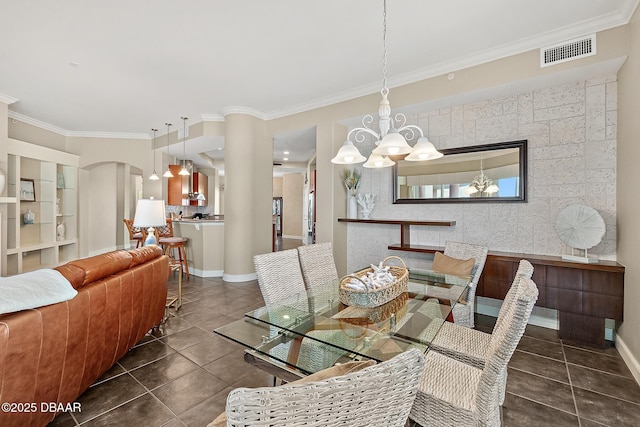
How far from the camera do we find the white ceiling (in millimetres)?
2400

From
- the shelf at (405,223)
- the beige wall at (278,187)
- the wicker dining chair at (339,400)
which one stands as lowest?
the wicker dining chair at (339,400)

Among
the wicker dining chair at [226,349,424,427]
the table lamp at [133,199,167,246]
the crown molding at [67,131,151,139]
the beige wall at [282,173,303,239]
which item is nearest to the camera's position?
the wicker dining chair at [226,349,424,427]

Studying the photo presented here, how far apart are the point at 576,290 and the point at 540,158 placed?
1348 mm

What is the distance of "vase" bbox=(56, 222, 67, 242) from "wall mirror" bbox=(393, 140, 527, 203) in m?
6.26

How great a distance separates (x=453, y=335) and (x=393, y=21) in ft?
8.41

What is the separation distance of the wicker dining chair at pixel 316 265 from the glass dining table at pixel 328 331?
375 mm

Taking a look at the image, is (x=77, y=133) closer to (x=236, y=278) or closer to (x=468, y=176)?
(x=236, y=278)

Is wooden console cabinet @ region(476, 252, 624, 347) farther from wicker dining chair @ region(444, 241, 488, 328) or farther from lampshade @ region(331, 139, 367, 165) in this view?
lampshade @ region(331, 139, 367, 165)

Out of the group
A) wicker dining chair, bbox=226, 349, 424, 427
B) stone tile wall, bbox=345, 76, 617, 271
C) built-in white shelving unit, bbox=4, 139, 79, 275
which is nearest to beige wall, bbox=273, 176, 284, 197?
built-in white shelving unit, bbox=4, 139, 79, 275

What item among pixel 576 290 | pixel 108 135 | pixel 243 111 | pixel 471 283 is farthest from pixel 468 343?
pixel 108 135

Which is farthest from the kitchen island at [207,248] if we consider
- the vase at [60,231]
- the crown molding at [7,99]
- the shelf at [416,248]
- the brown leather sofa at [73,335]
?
the shelf at [416,248]

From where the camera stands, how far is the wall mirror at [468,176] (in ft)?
10.5

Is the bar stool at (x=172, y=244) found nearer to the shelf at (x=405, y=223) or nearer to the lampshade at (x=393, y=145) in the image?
the shelf at (x=405, y=223)

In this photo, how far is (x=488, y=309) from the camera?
11.0ft
